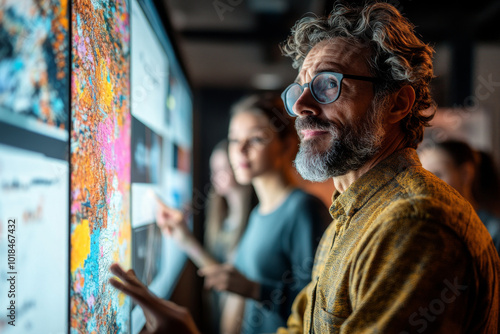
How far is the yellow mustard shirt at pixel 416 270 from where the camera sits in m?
0.64

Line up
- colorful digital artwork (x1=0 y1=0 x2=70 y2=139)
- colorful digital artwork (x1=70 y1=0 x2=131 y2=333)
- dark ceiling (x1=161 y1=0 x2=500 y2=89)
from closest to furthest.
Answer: colorful digital artwork (x1=0 y1=0 x2=70 y2=139), colorful digital artwork (x1=70 y1=0 x2=131 y2=333), dark ceiling (x1=161 y1=0 x2=500 y2=89)

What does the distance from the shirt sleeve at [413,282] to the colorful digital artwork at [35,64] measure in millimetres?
592

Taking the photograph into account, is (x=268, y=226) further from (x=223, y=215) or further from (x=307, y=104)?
(x=223, y=215)

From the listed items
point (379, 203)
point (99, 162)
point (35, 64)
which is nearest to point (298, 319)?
point (379, 203)

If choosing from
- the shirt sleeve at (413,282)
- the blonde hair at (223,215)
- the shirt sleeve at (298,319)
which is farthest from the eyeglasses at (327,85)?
the blonde hair at (223,215)

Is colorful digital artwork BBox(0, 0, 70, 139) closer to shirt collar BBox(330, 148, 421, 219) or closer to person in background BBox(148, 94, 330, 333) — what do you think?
shirt collar BBox(330, 148, 421, 219)

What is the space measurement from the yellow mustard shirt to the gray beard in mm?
142

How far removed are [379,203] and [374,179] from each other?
0.26 ft

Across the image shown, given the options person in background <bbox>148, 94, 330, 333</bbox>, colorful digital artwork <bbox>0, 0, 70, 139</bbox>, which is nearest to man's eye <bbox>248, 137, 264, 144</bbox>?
person in background <bbox>148, 94, 330, 333</bbox>

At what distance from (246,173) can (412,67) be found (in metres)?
1.01

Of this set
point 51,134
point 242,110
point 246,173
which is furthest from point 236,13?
point 51,134

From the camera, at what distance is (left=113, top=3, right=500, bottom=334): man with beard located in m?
0.65

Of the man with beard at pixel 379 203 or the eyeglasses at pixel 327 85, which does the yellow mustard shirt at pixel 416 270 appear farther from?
the eyeglasses at pixel 327 85

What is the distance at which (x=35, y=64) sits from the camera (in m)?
0.48
